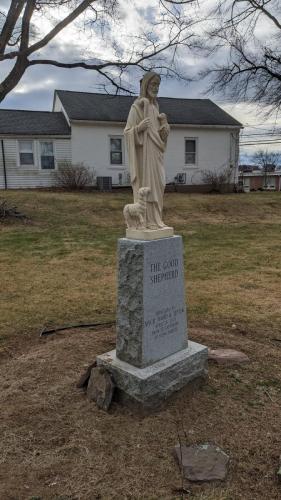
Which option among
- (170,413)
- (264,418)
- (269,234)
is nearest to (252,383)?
(264,418)

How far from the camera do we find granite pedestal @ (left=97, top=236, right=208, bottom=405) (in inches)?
126

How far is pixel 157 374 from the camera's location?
10.5 feet

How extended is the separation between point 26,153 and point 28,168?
2.51ft

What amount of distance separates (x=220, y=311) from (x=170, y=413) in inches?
106

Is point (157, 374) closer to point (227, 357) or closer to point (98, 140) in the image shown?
point (227, 357)

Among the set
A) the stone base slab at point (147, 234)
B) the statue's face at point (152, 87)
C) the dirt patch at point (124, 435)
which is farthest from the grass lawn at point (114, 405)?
the statue's face at point (152, 87)

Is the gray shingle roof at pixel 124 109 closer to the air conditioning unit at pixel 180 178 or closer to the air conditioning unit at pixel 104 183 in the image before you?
the air conditioning unit at pixel 180 178

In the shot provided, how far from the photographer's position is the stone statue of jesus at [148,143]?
3287mm

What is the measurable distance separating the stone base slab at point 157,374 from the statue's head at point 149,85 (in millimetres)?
2352

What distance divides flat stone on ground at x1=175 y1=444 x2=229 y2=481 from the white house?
1854cm

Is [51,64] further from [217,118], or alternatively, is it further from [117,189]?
[217,118]

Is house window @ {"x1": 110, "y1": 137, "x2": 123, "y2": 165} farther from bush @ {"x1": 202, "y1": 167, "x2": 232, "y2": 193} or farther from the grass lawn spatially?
the grass lawn

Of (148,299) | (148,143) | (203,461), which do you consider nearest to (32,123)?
(148,143)

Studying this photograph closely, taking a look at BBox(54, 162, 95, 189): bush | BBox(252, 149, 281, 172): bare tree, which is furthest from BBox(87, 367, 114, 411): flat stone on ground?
BBox(252, 149, 281, 172): bare tree
